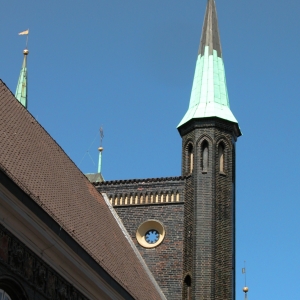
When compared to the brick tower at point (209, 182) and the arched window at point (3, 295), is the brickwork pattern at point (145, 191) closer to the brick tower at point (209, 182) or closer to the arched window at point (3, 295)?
the brick tower at point (209, 182)

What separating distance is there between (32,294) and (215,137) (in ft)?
43.5

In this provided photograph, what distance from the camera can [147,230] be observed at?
28547 millimetres

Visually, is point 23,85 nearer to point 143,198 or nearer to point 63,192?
point 143,198

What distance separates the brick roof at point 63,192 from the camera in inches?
768

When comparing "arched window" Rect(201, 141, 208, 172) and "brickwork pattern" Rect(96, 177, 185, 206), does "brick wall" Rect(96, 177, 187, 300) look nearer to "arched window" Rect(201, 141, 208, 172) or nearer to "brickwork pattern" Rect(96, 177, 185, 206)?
"brickwork pattern" Rect(96, 177, 185, 206)

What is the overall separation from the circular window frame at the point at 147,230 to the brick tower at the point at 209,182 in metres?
0.88

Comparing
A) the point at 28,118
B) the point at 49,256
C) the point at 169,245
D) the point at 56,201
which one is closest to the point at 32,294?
the point at 49,256

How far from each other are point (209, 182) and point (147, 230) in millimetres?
2520

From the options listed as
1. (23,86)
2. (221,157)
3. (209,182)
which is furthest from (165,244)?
(23,86)

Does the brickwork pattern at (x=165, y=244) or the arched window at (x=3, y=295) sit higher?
the brickwork pattern at (x=165, y=244)

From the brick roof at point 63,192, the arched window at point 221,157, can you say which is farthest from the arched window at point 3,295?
the arched window at point 221,157

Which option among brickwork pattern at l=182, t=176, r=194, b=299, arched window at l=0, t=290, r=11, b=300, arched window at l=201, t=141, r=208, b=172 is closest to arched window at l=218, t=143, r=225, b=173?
arched window at l=201, t=141, r=208, b=172

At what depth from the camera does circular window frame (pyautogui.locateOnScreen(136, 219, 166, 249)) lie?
28.2 metres

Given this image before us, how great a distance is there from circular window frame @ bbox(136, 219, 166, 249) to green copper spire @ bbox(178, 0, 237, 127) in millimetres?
3411
